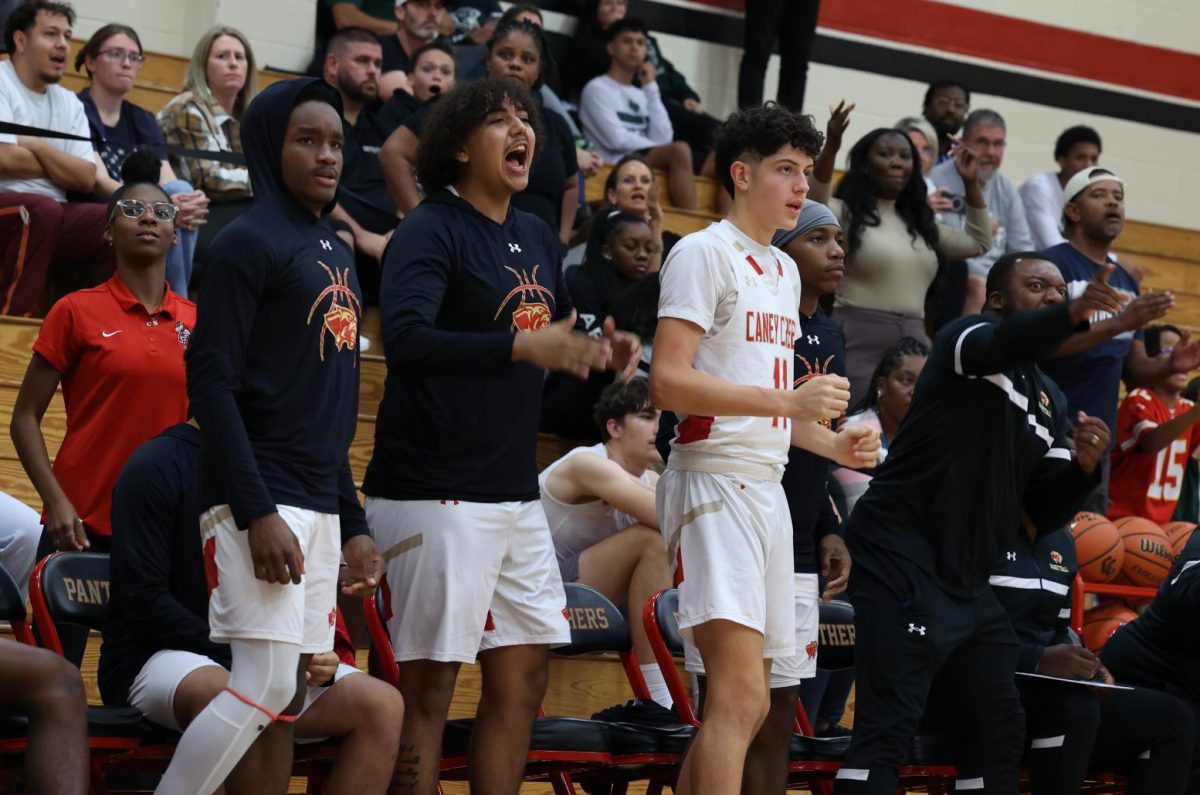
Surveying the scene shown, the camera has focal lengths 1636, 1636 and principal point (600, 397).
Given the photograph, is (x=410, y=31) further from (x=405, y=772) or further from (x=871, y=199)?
(x=405, y=772)

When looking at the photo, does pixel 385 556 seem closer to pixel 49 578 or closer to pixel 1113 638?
pixel 49 578

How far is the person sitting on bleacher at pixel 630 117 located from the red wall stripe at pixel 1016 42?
1687 millimetres

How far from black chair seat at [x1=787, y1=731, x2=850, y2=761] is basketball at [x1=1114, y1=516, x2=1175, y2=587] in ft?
7.39

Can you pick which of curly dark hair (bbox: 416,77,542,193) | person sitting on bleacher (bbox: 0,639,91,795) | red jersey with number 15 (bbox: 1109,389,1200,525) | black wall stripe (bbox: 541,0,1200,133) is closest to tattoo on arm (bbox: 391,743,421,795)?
person sitting on bleacher (bbox: 0,639,91,795)

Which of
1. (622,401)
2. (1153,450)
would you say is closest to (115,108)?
(622,401)

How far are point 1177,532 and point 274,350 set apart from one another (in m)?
4.71

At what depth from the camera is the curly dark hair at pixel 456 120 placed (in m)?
3.85

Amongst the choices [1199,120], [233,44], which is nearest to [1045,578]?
[233,44]

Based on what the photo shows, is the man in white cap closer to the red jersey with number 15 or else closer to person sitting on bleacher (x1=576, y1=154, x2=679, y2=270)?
the red jersey with number 15

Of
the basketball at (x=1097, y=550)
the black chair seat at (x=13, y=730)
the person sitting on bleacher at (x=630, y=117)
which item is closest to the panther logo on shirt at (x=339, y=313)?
the black chair seat at (x=13, y=730)

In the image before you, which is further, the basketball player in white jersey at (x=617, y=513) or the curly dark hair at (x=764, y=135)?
the basketball player in white jersey at (x=617, y=513)

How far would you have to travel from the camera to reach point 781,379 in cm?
384

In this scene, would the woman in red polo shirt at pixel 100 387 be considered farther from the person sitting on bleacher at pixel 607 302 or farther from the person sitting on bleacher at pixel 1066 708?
the person sitting on bleacher at pixel 1066 708

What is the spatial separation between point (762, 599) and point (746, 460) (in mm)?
320
